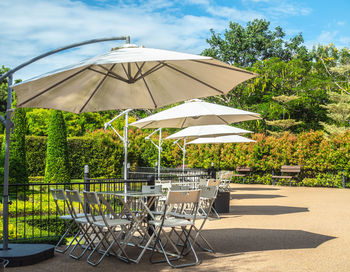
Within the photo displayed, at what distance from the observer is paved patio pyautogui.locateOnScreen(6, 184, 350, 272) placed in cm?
550

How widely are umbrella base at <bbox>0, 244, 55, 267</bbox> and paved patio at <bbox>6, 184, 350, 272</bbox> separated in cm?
10

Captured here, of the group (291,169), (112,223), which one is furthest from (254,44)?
(112,223)

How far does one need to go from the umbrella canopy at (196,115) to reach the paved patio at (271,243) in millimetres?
2531

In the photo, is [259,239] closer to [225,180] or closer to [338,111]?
[225,180]

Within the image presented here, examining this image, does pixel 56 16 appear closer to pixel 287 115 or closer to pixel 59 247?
pixel 59 247

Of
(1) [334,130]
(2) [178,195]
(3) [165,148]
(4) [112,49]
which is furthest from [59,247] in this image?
(1) [334,130]

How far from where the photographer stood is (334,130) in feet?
99.9

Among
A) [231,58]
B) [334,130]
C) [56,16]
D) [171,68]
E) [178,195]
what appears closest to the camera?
[178,195]

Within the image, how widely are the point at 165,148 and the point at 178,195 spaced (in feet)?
65.8

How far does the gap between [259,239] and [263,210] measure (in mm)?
4121

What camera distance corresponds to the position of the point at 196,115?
9.47 m

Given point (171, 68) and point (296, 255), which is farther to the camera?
point (171, 68)

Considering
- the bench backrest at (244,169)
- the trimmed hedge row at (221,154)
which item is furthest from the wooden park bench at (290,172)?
the bench backrest at (244,169)

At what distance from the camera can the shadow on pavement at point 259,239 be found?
662 centimetres
